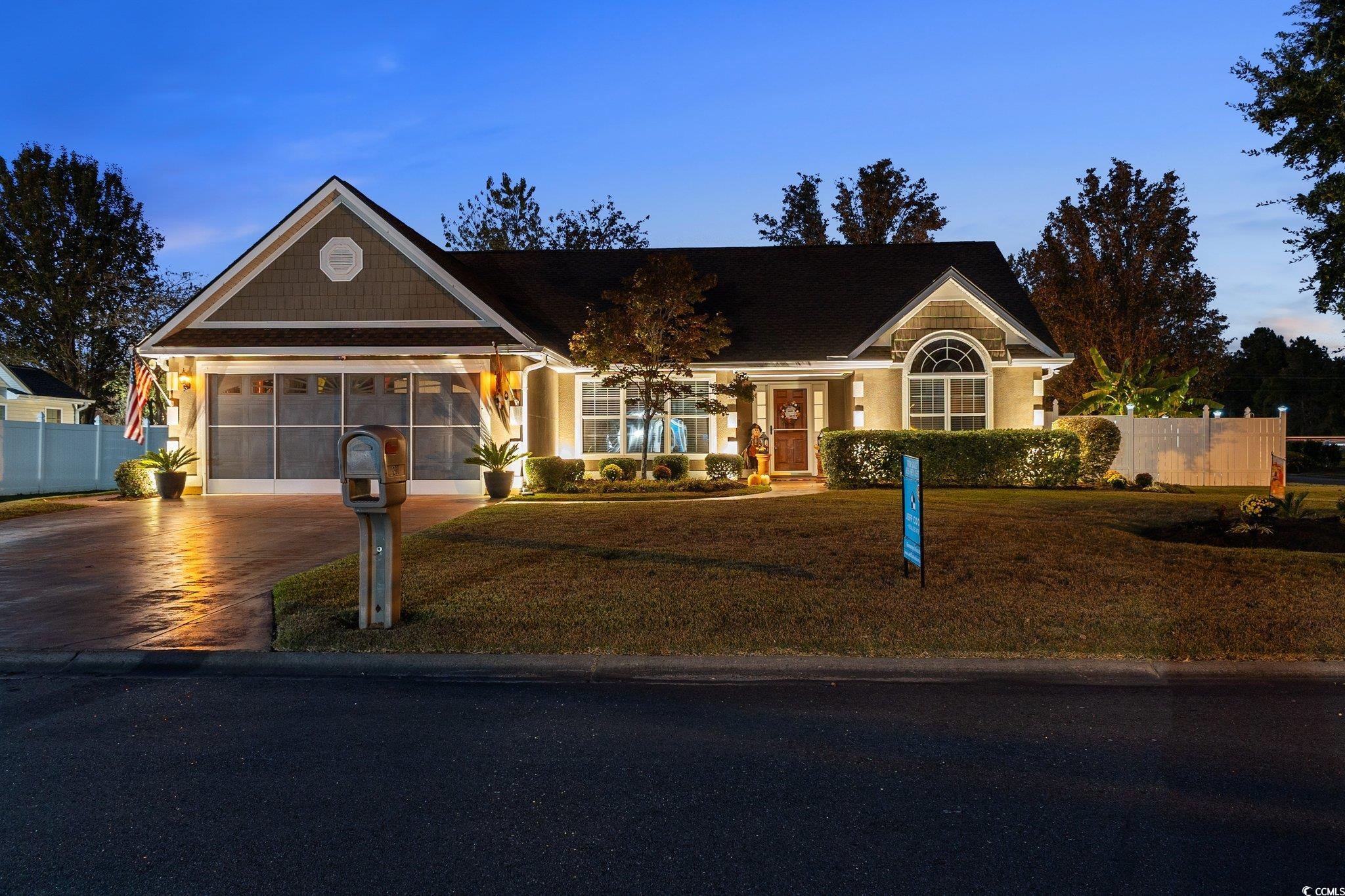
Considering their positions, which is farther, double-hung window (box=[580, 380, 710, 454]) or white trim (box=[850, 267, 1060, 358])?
double-hung window (box=[580, 380, 710, 454])

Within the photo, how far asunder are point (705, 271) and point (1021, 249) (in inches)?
1441

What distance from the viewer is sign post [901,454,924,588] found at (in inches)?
345

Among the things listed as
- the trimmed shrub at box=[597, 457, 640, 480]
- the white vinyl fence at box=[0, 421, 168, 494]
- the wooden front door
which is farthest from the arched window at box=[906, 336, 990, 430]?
the white vinyl fence at box=[0, 421, 168, 494]

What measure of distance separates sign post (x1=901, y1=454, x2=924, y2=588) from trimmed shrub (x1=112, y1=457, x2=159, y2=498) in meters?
15.9

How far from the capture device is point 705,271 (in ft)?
82.7

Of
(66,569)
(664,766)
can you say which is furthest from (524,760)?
(66,569)

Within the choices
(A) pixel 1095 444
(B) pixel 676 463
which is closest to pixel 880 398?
(A) pixel 1095 444

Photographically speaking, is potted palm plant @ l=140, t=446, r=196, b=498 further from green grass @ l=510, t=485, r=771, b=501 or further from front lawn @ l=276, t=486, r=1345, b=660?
front lawn @ l=276, t=486, r=1345, b=660

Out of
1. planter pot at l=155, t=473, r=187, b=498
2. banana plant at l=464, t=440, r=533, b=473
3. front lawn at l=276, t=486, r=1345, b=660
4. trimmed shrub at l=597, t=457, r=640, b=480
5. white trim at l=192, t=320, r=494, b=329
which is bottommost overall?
front lawn at l=276, t=486, r=1345, b=660

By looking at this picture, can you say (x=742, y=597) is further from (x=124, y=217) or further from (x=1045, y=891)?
(x=124, y=217)

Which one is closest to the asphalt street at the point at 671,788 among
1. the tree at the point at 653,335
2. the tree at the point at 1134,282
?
the tree at the point at 653,335

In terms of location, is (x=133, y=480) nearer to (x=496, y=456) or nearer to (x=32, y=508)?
(x=32, y=508)

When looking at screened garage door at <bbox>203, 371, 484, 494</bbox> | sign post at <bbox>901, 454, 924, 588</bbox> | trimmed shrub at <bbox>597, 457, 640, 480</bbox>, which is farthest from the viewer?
trimmed shrub at <bbox>597, 457, 640, 480</bbox>

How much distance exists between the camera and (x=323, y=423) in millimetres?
19688
